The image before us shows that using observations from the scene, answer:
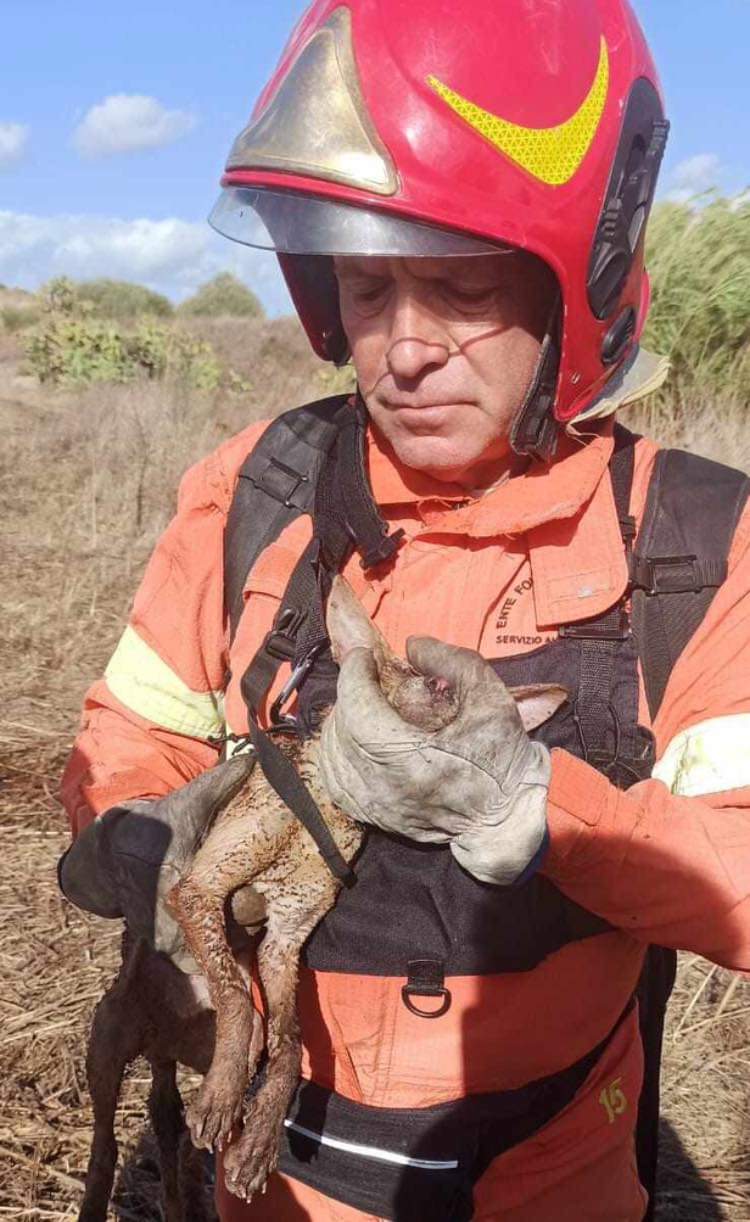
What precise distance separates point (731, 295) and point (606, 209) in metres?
8.15

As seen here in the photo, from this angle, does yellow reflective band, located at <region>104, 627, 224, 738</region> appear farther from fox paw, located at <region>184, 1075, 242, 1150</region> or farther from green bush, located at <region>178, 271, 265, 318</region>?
green bush, located at <region>178, 271, 265, 318</region>

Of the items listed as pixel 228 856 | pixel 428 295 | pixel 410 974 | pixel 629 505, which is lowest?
pixel 410 974

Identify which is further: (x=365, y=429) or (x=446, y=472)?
(x=365, y=429)

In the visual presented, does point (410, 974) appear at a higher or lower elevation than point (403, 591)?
lower

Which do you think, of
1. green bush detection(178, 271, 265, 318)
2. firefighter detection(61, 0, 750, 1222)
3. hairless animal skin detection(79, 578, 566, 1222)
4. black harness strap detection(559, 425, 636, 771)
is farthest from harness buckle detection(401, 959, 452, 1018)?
green bush detection(178, 271, 265, 318)

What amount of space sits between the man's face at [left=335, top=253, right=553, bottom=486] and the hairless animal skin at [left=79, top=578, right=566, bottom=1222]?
40cm

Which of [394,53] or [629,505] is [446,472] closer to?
[629,505]

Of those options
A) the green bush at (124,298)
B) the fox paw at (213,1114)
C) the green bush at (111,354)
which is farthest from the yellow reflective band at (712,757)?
the green bush at (124,298)

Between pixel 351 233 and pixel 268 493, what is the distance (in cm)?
50

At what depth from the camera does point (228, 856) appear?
5.22 feet

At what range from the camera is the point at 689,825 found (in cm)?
152

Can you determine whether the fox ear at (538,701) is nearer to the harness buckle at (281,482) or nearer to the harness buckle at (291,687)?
the harness buckle at (291,687)

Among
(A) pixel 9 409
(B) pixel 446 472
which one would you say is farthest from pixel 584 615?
(A) pixel 9 409

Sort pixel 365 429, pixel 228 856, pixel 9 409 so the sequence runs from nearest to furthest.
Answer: pixel 228 856 < pixel 365 429 < pixel 9 409
